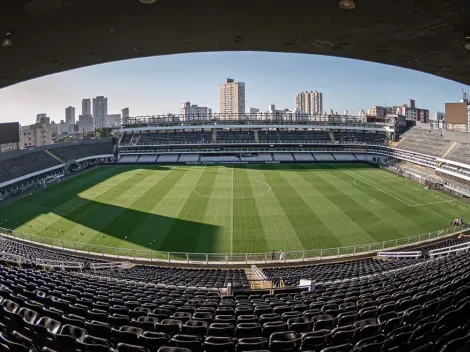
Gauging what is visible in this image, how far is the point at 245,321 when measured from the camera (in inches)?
231

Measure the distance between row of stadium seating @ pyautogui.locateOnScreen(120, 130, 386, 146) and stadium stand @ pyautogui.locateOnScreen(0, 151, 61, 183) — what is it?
753 inches

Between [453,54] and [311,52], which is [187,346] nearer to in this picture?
[311,52]

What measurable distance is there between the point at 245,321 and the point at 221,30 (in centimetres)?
469

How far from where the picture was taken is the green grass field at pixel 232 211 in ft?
77.2

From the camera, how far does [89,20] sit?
4.34m

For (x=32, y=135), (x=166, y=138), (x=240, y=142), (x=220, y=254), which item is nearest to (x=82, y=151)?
(x=166, y=138)

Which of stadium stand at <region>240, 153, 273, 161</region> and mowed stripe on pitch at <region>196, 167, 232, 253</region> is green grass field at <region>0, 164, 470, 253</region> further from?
stadium stand at <region>240, 153, 273, 161</region>

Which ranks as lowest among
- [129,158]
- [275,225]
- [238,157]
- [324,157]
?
[275,225]

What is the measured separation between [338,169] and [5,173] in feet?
148

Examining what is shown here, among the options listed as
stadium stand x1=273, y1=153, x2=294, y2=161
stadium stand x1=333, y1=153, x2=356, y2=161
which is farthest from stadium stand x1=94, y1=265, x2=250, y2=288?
stadium stand x1=333, y1=153, x2=356, y2=161

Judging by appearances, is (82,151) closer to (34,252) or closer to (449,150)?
(34,252)

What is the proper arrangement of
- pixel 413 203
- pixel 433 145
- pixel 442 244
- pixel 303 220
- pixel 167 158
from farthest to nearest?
pixel 167 158 < pixel 433 145 < pixel 413 203 < pixel 303 220 < pixel 442 244

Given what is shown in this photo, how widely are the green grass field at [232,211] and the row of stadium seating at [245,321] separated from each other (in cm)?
1388

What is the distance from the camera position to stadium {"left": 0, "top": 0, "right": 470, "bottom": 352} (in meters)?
4.53
